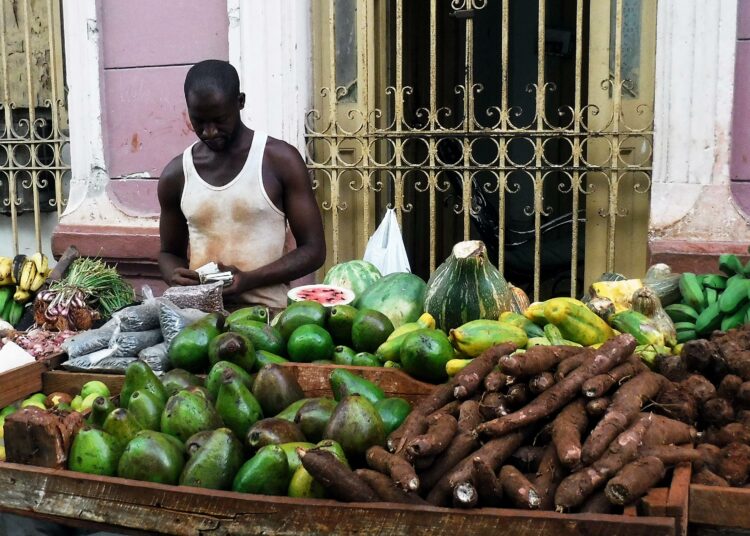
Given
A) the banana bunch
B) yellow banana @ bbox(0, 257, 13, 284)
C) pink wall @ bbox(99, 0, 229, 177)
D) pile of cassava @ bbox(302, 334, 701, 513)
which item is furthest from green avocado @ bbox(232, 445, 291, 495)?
pink wall @ bbox(99, 0, 229, 177)

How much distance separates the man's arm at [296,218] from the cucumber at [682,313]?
4.85 feet

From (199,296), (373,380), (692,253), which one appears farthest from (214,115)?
(692,253)

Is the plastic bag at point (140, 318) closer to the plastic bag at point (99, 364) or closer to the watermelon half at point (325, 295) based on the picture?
the plastic bag at point (99, 364)

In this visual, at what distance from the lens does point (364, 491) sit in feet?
5.67

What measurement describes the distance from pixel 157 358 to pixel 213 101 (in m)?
1.16

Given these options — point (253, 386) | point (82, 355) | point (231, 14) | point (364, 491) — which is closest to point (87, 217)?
point (231, 14)

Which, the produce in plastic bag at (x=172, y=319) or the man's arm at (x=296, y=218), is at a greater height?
the man's arm at (x=296, y=218)

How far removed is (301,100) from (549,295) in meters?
2.74

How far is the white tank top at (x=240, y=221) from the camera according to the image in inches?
144

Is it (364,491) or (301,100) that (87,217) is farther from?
(364,491)

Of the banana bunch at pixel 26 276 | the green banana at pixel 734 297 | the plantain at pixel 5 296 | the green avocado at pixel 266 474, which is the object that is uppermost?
the green banana at pixel 734 297

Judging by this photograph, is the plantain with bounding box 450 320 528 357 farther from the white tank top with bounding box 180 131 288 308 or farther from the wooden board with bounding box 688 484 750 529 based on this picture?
the white tank top with bounding box 180 131 288 308

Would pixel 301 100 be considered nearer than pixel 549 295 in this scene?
Yes

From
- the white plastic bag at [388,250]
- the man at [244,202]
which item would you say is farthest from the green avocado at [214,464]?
the white plastic bag at [388,250]
